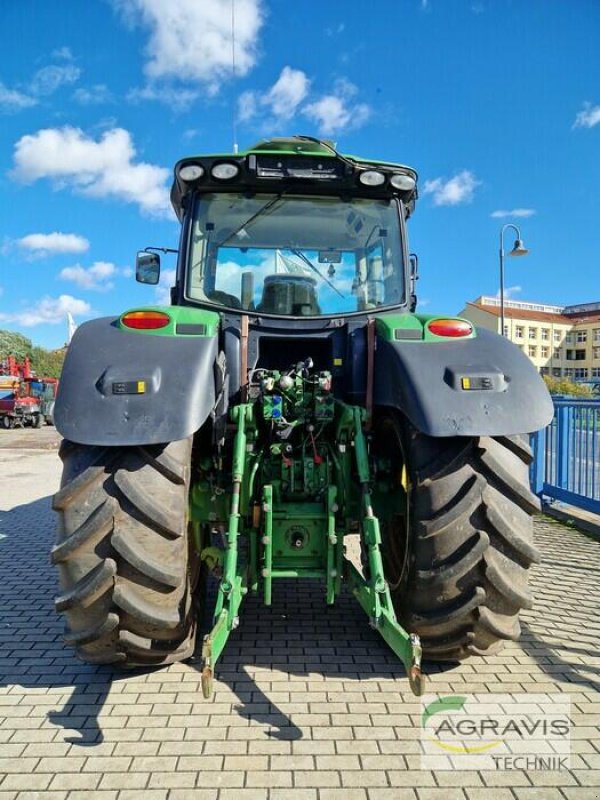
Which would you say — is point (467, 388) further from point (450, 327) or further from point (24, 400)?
point (24, 400)

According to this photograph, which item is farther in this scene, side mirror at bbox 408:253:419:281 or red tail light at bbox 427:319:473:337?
side mirror at bbox 408:253:419:281

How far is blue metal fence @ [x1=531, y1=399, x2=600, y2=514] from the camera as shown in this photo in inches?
253

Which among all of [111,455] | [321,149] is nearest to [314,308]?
[321,149]

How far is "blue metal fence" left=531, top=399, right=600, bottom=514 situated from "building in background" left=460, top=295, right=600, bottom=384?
64.8 m

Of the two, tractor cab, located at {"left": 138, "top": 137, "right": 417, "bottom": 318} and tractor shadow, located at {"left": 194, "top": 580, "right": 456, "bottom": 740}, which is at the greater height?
tractor cab, located at {"left": 138, "top": 137, "right": 417, "bottom": 318}

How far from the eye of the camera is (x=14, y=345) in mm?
61312

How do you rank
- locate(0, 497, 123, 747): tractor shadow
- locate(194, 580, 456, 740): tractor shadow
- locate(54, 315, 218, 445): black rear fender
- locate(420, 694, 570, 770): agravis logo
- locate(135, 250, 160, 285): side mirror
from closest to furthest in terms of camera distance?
locate(420, 694, 570, 770): agravis logo → locate(54, 315, 218, 445): black rear fender → locate(0, 497, 123, 747): tractor shadow → locate(194, 580, 456, 740): tractor shadow → locate(135, 250, 160, 285): side mirror

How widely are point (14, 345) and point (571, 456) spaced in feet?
211

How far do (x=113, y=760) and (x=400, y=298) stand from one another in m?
2.99

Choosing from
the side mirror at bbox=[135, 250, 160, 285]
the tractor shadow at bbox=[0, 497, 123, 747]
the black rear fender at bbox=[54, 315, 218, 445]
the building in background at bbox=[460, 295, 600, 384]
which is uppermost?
the building in background at bbox=[460, 295, 600, 384]

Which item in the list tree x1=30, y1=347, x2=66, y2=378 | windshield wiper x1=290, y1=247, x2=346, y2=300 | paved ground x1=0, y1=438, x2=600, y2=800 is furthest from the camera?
tree x1=30, y1=347, x2=66, y2=378

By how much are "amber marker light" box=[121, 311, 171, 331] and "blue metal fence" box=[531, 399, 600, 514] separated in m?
5.28

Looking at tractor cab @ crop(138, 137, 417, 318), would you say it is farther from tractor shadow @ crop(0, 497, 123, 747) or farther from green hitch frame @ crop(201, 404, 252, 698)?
tractor shadow @ crop(0, 497, 123, 747)

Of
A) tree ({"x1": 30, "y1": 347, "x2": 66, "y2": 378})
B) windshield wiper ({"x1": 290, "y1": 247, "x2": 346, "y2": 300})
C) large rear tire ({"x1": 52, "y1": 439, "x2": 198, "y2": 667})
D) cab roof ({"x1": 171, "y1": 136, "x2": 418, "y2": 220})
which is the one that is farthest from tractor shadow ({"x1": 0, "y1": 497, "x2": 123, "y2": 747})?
tree ({"x1": 30, "y1": 347, "x2": 66, "y2": 378})
